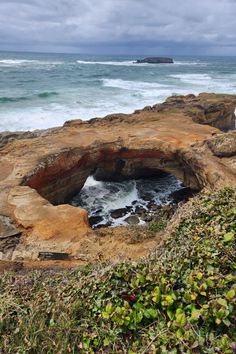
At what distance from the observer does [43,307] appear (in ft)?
11.7

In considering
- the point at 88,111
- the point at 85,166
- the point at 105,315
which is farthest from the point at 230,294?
the point at 88,111

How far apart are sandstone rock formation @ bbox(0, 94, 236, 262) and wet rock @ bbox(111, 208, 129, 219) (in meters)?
1.60

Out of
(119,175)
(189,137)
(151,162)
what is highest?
(189,137)

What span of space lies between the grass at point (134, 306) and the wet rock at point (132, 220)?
646 centimetres

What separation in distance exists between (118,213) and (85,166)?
Answer: 6.11 feet

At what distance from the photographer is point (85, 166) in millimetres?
11625

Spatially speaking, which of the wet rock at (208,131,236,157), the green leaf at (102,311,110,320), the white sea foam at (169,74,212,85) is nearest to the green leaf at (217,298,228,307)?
the green leaf at (102,311,110,320)

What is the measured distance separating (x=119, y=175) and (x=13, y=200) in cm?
609

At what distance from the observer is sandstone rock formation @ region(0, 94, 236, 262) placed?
698 centimetres

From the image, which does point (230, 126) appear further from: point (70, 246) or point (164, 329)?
point (164, 329)

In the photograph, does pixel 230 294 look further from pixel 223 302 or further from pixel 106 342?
pixel 106 342

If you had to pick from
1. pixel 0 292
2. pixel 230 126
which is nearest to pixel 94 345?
pixel 0 292

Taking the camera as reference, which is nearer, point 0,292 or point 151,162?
point 0,292

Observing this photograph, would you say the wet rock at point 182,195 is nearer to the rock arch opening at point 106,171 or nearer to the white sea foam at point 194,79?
the rock arch opening at point 106,171
